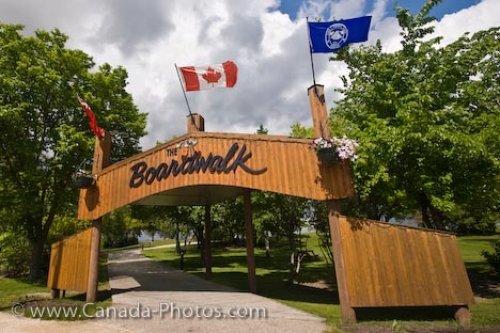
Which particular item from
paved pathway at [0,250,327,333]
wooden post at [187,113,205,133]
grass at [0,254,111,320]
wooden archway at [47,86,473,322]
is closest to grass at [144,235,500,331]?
wooden archway at [47,86,473,322]

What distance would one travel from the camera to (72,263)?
495 inches

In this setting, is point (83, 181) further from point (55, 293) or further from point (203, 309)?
point (203, 309)

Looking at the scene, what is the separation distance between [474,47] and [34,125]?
65.8ft

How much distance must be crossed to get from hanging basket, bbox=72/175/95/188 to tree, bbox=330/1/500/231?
880 cm

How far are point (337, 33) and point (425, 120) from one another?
3504 millimetres

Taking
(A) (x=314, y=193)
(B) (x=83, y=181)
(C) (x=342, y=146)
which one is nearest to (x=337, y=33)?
(C) (x=342, y=146)

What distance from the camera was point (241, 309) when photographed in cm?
962

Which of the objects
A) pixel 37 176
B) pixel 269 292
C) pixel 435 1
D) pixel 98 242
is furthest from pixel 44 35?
pixel 435 1

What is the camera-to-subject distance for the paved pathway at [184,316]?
7.75m

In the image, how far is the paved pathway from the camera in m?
7.75

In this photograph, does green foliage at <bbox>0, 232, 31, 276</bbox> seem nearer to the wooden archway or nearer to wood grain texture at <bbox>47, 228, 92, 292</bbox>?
wood grain texture at <bbox>47, 228, 92, 292</bbox>

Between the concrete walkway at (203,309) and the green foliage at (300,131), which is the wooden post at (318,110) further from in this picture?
the green foliage at (300,131)

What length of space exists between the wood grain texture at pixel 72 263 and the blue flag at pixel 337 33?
9518 millimetres

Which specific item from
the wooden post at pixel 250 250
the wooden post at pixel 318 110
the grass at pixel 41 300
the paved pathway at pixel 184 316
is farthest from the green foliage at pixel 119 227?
the wooden post at pixel 318 110
